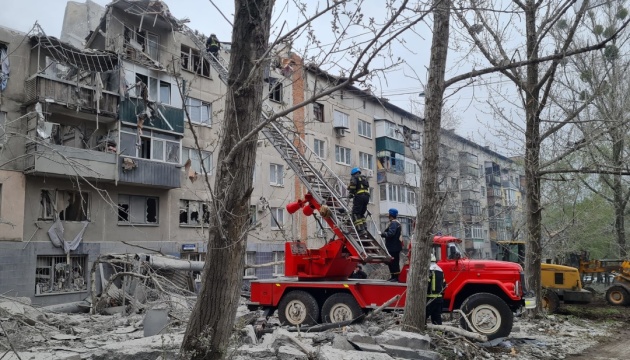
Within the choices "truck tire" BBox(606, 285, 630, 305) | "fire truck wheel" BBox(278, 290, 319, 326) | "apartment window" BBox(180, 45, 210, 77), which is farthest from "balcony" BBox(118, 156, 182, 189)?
"truck tire" BBox(606, 285, 630, 305)

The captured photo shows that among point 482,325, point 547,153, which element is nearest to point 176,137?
point 547,153

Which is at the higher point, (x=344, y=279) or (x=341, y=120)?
(x=341, y=120)

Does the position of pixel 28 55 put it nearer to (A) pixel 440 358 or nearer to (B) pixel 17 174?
Result: (B) pixel 17 174

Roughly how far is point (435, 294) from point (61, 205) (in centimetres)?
1726

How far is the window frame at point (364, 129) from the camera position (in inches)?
1513

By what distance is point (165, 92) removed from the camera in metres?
25.6

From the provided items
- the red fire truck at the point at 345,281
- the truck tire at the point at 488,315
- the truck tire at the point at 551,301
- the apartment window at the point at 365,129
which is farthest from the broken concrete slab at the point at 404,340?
the apartment window at the point at 365,129

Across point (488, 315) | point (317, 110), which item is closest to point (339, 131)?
point (317, 110)

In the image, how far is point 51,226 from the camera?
20.5 meters

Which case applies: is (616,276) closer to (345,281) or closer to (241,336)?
(345,281)

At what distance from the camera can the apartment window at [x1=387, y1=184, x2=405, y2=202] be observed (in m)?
39.1

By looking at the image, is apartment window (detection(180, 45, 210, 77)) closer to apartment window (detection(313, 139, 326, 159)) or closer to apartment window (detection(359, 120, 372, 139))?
apartment window (detection(313, 139, 326, 159))

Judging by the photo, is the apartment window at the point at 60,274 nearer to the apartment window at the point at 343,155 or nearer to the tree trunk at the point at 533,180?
the tree trunk at the point at 533,180

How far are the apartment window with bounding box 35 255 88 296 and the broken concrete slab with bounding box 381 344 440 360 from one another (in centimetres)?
1710
